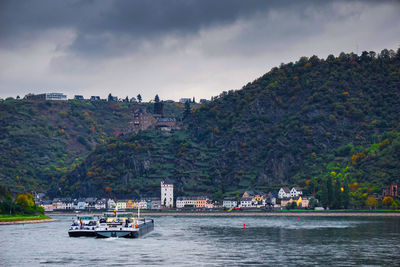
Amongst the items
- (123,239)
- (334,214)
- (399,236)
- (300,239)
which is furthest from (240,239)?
(334,214)

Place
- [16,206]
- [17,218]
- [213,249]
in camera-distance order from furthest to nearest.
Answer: [16,206], [17,218], [213,249]

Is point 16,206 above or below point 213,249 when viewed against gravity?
above

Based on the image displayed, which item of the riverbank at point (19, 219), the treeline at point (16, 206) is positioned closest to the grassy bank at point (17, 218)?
the riverbank at point (19, 219)

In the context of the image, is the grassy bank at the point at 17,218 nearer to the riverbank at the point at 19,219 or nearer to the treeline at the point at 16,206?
the riverbank at the point at 19,219

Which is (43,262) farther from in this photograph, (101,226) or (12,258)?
(101,226)

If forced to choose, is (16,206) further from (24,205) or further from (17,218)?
(17,218)

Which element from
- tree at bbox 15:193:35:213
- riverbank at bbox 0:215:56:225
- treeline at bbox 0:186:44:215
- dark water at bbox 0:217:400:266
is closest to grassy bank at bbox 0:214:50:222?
riverbank at bbox 0:215:56:225

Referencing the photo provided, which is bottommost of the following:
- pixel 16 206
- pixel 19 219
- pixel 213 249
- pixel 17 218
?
pixel 213 249

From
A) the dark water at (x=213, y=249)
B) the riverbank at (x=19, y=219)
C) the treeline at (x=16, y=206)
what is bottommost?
the dark water at (x=213, y=249)

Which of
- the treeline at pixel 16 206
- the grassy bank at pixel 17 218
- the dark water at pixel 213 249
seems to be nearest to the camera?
the dark water at pixel 213 249

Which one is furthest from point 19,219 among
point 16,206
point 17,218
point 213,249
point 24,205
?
point 213,249

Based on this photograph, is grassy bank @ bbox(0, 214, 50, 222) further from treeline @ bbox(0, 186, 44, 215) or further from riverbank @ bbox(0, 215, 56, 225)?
treeline @ bbox(0, 186, 44, 215)
